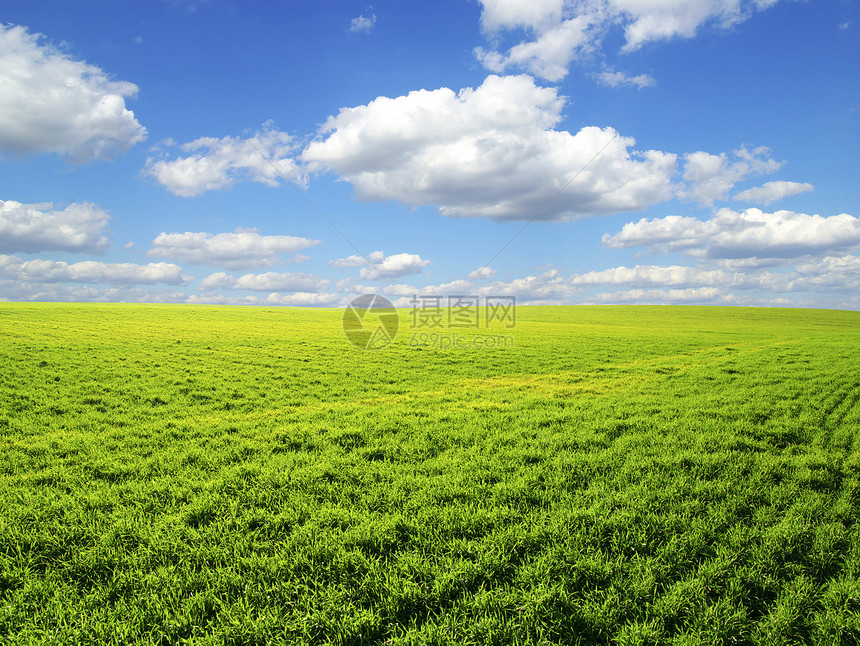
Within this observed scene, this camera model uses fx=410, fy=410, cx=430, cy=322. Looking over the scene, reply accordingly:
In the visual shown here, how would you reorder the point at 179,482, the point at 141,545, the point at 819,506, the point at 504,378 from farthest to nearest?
the point at 504,378, the point at 179,482, the point at 819,506, the point at 141,545

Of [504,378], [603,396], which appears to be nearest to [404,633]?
[603,396]

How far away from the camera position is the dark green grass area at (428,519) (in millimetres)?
3975

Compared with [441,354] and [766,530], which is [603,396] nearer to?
[766,530]

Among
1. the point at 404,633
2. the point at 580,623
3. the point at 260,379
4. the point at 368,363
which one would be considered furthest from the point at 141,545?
the point at 368,363

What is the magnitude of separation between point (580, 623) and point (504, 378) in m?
13.1

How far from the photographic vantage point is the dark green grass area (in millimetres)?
3975

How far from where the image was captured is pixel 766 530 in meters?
5.28

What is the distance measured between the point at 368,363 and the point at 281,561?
15.4m

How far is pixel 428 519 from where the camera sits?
5.54m

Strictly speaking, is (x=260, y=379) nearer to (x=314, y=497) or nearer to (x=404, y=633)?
(x=314, y=497)

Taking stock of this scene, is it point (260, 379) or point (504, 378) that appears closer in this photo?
point (260, 379)

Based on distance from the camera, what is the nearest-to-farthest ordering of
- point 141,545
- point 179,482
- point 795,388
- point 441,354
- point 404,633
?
point 404,633 < point 141,545 < point 179,482 < point 795,388 < point 441,354

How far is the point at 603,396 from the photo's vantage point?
13.3 m

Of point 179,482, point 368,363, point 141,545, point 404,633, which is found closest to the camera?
point 404,633
